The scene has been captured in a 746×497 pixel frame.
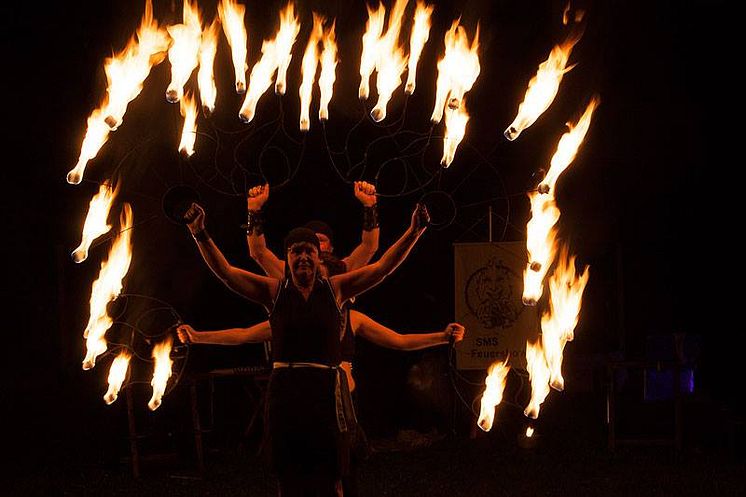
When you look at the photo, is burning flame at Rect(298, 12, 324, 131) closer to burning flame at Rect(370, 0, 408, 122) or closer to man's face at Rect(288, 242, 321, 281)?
burning flame at Rect(370, 0, 408, 122)

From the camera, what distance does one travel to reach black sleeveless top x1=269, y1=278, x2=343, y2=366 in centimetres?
409

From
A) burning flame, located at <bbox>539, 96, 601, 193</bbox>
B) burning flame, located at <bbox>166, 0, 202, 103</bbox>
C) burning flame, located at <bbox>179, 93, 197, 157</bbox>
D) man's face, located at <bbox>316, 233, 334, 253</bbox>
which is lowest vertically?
man's face, located at <bbox>316, 233, 334, 253</bbox>

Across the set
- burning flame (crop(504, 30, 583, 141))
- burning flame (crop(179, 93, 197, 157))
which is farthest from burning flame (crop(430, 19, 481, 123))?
burning flame (crop(179, 93, 197, 157))

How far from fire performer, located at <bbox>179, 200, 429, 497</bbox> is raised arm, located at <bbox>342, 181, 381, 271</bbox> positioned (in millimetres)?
787

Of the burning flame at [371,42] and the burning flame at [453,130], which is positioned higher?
the burning flame at [371,42]

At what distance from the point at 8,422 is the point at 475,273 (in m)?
4.12

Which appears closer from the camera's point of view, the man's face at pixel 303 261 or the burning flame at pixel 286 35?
the man's face at pixel 303 261

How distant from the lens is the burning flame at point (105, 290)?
574cm

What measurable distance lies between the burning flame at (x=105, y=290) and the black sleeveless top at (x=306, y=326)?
1.94 m

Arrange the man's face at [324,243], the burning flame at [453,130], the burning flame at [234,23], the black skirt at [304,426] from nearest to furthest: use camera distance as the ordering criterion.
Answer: the black skirt at [304,426], the man's face at [324,243], the burning flame at [453,130], the burning flame at [234,23]

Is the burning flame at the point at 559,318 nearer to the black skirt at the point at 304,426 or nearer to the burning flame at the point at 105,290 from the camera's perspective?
the black skirt at the point at 304,426

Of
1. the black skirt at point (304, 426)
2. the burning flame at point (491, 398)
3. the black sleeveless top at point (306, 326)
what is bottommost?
the burning flame at point (491, 398)

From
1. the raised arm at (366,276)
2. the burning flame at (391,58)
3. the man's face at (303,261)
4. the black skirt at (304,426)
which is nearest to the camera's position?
the black skirt at (304,426)

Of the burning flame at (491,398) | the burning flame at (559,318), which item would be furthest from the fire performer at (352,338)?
the burning flame at (559,318)
